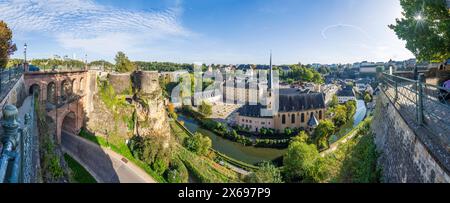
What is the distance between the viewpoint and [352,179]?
19.3 ft

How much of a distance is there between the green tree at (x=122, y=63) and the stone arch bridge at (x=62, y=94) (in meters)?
6.43

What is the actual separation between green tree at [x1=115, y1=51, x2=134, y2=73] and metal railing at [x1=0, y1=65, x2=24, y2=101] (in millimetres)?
12414

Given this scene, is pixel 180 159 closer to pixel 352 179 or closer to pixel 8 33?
pixel 8 33

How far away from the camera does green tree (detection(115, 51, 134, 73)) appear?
2328 centimetres

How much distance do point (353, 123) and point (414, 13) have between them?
→ 1522 inches

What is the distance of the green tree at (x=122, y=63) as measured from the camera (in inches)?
917

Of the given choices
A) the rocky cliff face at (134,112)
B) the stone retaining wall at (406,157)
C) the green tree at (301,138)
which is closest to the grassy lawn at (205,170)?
the rocky cliff face at (134,112)

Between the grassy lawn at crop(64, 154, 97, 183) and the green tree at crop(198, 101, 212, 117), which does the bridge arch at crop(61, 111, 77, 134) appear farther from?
the green tree at crop(198, 101, 212, 117)

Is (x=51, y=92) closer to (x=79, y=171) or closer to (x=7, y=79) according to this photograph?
(x=79, y=171)

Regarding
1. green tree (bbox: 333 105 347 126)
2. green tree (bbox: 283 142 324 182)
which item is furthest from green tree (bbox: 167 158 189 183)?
green tree (bbox: 333 105 347 126)

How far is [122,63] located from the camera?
23.7 meters

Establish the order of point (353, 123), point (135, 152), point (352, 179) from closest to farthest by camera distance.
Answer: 1. point (352, 179)
2. point (135, 152)
3. point (353, 123)

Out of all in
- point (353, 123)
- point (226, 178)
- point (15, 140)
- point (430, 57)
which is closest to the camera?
point (15, 140)
